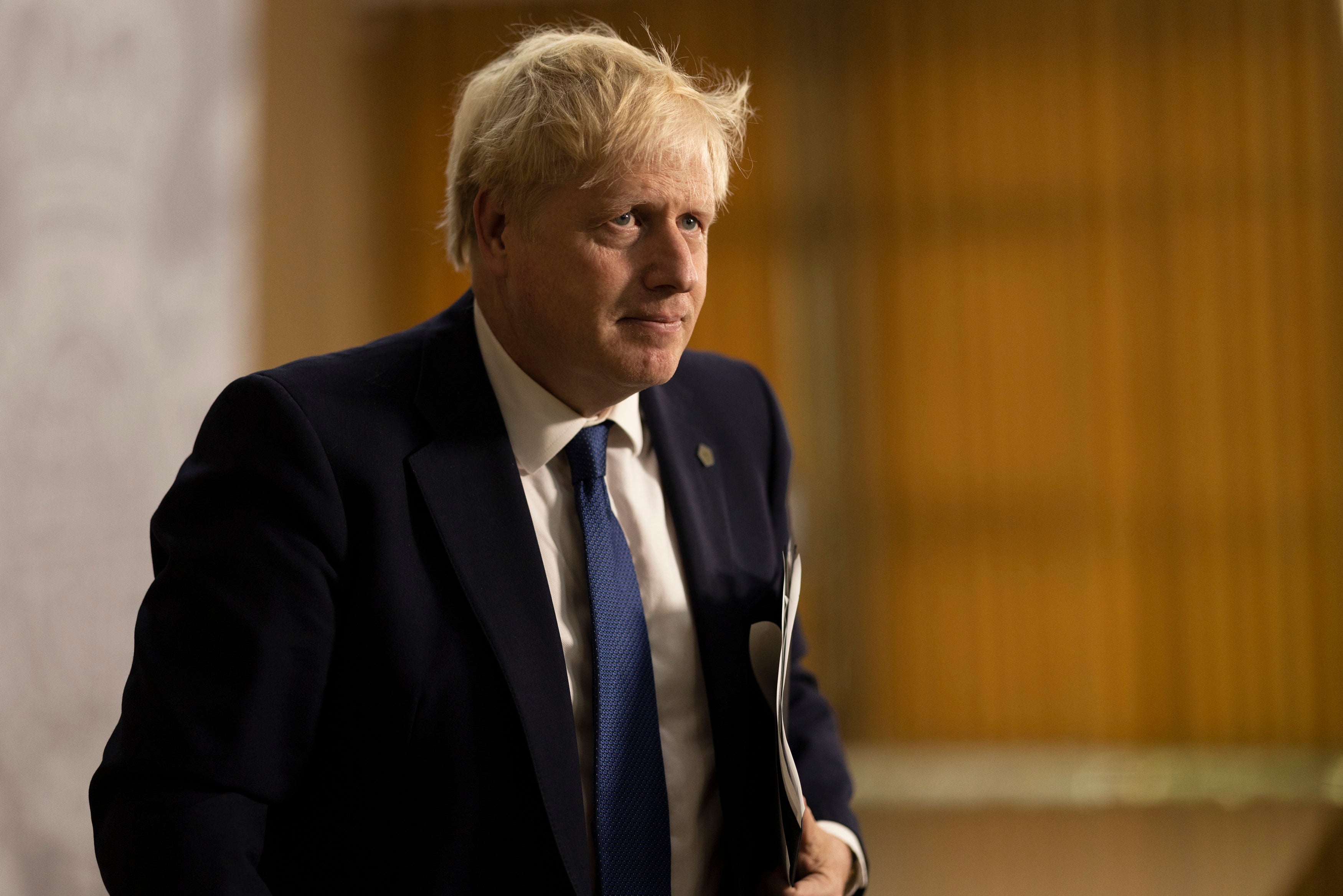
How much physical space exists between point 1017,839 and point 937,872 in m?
0.48

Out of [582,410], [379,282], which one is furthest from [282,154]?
[582,410]

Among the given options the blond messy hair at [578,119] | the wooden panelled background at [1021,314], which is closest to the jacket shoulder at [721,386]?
the blond messy hair at [578,119]

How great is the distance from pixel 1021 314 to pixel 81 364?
3641 mm

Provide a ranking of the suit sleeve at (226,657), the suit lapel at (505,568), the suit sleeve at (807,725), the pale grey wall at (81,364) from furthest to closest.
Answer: the pale grey wall at (81,364) → the suit sleeve at (807,725) → the suit lapel at (505,568) → the suit sleeve at (226,657)

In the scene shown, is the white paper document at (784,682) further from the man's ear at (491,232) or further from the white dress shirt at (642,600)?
the man's ear at (491,232)

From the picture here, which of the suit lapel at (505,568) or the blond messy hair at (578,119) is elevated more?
the blond messy hair at (578,119)

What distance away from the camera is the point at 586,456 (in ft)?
4.47

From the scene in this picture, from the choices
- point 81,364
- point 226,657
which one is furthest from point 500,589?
point 81,364

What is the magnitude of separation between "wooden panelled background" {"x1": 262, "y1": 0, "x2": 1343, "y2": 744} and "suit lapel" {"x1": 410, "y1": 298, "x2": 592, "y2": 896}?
3.16 m

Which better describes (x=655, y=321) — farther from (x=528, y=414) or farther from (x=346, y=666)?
(x=346, y=666)

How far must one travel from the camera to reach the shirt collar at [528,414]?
1340mm

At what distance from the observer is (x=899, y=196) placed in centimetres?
459

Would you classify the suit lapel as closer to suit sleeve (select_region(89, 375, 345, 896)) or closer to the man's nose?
suit sleeve (select_region(89, 375, 345, 896))

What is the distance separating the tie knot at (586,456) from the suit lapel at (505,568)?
10 cm
